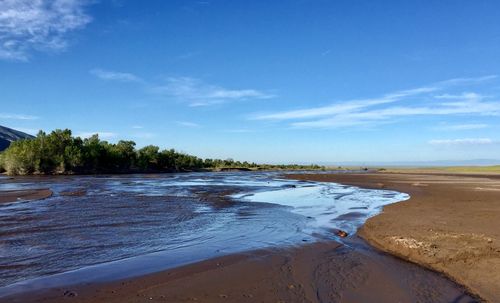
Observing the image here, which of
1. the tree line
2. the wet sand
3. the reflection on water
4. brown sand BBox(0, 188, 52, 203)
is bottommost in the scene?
the wet sand

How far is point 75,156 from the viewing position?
69.2 metres

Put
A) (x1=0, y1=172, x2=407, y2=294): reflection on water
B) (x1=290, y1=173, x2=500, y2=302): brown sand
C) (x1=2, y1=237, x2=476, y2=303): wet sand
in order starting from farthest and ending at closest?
1. (x1=0, y1=172, x2=407, y2=294): reflection on water
2. (x1=290, y1=173, x2=500, y2=302): brown sand
3. (x1=2, y1=237, x2=476, y2=303): wet sand

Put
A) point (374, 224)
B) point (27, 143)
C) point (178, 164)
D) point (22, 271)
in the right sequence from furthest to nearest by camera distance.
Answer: point (178, 164) → point (27, 143) → point (374, 224) → point (22, 271)

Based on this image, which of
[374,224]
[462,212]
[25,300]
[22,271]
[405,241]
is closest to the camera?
[25,300]

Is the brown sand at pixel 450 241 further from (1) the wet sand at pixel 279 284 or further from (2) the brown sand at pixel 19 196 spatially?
(2) the brown sand at pixel 19 196

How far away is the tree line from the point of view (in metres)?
64.9

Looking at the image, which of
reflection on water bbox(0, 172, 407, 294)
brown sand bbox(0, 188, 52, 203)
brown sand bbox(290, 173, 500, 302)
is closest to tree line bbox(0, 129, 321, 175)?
brown sand bbox(0, 188, 52, 203)

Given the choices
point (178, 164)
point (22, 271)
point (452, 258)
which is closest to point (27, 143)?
point (178, 164)

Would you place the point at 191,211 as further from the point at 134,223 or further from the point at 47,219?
the point at 47,219

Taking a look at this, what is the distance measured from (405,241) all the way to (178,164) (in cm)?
9263

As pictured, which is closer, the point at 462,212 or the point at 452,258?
the point at 452,258

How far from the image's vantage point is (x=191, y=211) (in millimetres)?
18562

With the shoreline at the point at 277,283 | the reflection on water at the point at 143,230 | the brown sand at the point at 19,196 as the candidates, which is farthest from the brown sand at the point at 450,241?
the brown sand at the point at 19,196

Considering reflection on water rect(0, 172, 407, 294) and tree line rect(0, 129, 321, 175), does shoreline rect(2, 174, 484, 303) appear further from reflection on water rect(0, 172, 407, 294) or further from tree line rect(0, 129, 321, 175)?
tree line rect(0, 129, 321, 175)
